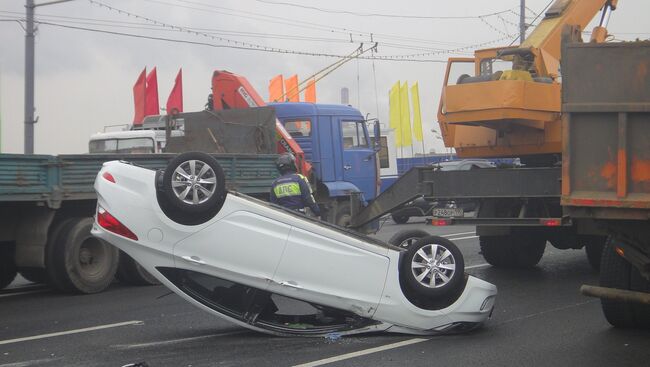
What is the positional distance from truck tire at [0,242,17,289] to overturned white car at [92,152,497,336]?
416 centimetres

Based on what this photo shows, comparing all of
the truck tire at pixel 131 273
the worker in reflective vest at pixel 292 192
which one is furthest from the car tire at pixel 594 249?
the truck tire at pixel 131 273

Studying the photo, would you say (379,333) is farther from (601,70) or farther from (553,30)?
(553,30)

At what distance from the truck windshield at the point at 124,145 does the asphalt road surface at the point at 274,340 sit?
28.8ft

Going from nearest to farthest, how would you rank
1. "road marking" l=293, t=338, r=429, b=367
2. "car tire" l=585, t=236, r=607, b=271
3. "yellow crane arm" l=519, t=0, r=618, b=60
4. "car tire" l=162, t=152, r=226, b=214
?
1. "road marking" l=293, t=338, r=429, b=367
2. "car tire" l=162, t=152, r=226, b=214
3. "yellow crane arm" l=519, t=0, r=618, b=60
4. "car tire" l=585, t=236, r=607, b=271

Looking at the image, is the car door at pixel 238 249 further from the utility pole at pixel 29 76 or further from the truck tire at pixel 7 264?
the utility pole at pixel 29 76

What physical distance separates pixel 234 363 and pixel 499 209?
441 centimetres

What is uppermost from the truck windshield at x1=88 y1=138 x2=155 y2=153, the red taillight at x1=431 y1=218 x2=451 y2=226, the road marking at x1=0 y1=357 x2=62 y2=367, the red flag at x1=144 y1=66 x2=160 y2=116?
the red flag at x1=144 y1=66 x2=160 y2=116

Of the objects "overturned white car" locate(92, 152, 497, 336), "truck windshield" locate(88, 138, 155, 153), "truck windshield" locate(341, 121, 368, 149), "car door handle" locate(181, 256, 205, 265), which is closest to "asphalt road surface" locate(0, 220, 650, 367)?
"overturned white car" locate(92, 152, 497, 336)

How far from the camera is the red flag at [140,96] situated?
27.1m

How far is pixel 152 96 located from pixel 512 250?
1777 cm

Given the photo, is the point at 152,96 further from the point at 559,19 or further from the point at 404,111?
the point at 559,19

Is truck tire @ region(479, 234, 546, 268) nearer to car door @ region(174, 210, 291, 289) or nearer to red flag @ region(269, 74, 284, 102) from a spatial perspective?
car door @ region(174, 210, 291, 289)

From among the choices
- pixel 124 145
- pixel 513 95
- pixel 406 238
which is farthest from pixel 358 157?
pixel 406 238

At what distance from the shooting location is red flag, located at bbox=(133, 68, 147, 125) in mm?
27141
